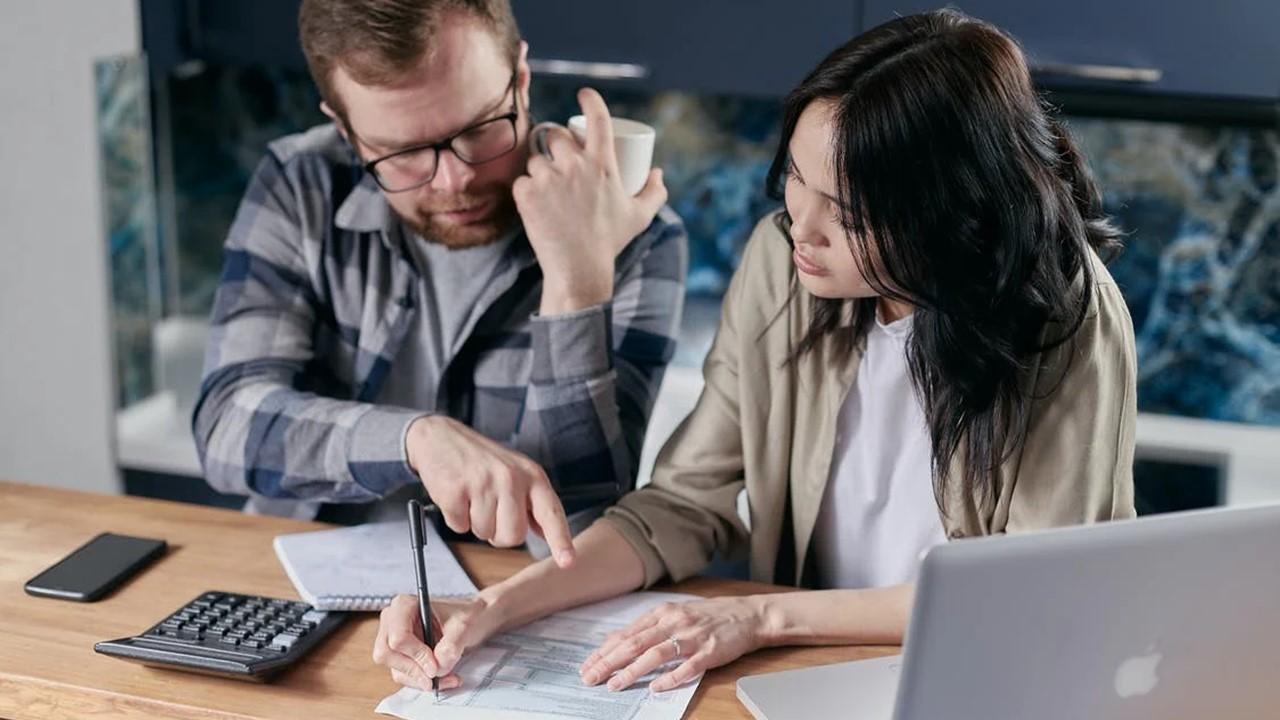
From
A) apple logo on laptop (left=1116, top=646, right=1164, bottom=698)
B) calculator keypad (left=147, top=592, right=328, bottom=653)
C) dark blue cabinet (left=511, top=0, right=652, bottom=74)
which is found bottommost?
calculator keypad (left=147, top=592, right=328, bottom=653)

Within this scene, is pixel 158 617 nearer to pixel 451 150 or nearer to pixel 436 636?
pixel 436 636

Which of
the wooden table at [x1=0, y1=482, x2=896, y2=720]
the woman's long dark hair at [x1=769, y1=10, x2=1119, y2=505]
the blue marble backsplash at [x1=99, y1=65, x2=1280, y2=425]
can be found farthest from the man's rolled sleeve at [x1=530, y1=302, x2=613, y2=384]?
the blue marble backsplash at [x1=99, y1=65, x2=1280, y2=425]

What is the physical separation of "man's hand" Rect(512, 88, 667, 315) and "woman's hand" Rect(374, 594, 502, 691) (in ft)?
1.42

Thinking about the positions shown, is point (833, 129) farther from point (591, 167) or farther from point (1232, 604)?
point (1232, 604)

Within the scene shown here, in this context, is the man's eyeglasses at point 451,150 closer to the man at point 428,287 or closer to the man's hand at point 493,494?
the man at point 428,287

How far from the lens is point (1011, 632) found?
3.43ft

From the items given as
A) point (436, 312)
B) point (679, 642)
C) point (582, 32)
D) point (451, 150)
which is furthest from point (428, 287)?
point (582, 32)

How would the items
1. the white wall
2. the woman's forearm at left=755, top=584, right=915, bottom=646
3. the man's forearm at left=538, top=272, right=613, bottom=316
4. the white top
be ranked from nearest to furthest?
the woman's forearm at left=755, top=584, right=915, bottom=646 < the white top < the man's forearm at left=538, top=272, right=613, bottom=316 < the white wall

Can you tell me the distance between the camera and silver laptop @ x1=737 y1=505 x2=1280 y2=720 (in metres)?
1.03

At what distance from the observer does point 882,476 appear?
5.31ft

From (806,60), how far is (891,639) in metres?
1.23

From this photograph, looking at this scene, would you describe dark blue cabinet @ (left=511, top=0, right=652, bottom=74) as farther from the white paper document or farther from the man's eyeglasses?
the white paper document

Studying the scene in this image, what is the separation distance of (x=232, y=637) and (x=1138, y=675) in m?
0.77

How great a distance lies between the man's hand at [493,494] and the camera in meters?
1.43
